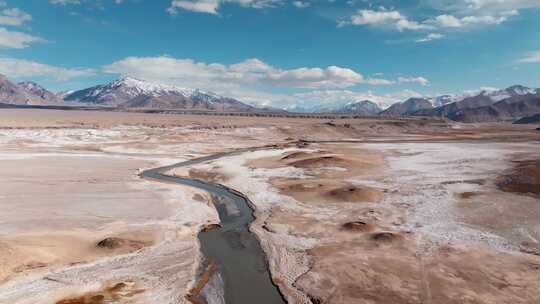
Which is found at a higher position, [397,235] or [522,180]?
[522,180]

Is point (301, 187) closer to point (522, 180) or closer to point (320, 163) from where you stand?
point (320, 163)

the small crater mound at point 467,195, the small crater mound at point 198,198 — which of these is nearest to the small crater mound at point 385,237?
the small crater mound at point 467,195

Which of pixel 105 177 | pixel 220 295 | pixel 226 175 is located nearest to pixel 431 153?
pixel 226 175

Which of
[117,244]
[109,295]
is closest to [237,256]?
[117,244]

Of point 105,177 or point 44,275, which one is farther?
point 105,177

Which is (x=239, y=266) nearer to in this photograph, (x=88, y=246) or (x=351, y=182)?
(x=88, y=246)
